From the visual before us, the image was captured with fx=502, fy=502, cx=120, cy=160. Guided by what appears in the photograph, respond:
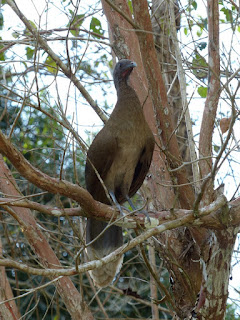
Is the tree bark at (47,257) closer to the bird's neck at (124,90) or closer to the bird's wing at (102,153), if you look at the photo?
the bird's wing at (102,153)

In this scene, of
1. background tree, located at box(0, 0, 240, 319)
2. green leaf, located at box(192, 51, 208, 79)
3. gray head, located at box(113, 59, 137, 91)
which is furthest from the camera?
green leaf, located at box(192, 51, 208, 79)

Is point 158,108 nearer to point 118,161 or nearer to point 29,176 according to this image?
point 118,161

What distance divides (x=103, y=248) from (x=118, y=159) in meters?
0.82

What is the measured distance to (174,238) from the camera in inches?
165

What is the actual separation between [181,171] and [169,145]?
240 millimetres

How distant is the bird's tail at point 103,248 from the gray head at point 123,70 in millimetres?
1336

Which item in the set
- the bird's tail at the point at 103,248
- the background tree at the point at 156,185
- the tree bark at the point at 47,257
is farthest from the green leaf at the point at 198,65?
the tree bark at the point at 47,257

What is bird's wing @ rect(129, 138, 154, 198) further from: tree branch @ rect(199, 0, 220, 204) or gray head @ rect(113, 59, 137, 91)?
gray head @ rect(113, 59, 137, 91)

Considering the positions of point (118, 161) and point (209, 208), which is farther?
point (118, 161)

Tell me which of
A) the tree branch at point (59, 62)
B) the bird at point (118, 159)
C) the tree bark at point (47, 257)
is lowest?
the tree bark at point (47, 257)

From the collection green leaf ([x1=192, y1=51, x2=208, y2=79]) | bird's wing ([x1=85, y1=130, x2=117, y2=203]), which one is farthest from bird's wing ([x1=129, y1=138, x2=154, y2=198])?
green leaf ([x1=192, y1=51, x2=208, y2=79])

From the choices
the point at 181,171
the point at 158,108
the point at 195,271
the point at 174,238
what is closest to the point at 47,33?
the point at 158,108

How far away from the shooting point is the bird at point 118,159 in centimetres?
416

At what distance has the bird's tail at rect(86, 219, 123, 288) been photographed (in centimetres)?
417
